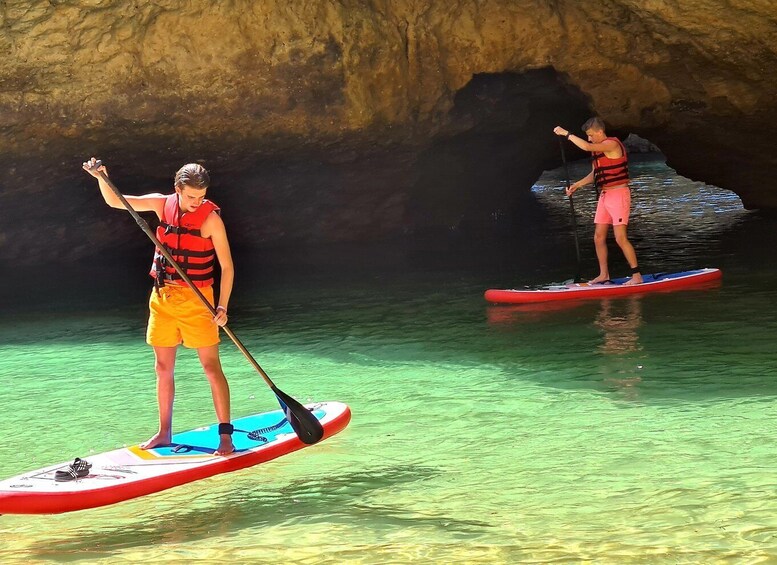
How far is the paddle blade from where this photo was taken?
5.56m

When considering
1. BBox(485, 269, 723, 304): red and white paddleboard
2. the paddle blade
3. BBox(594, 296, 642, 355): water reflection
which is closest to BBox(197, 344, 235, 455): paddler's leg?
the paddle blade

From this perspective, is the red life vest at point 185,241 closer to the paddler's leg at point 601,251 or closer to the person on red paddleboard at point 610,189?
the person on red paddleboard at point 610,189

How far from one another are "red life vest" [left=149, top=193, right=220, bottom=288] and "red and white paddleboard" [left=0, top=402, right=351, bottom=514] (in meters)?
0.89

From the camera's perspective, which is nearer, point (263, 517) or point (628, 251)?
point (263, 517)

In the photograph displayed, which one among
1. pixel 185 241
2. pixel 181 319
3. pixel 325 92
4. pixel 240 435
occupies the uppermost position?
pixel 325 92

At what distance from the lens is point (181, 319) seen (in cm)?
557

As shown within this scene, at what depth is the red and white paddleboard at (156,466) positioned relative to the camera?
4852mm

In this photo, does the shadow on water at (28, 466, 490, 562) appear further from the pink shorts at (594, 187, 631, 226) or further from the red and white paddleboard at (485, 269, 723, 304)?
the pink shorts at (594, 187, 631, 226)

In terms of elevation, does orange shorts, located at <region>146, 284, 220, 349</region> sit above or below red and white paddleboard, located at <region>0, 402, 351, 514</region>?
above

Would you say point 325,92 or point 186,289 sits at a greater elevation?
point 325,92

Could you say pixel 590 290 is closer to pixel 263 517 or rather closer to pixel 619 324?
pixel 619 324

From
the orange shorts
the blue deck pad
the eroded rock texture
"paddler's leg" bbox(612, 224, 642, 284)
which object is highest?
the eroded rock texture

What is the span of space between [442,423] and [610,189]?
4909mm

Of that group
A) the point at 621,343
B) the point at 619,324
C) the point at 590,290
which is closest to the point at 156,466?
the point at 621,343
